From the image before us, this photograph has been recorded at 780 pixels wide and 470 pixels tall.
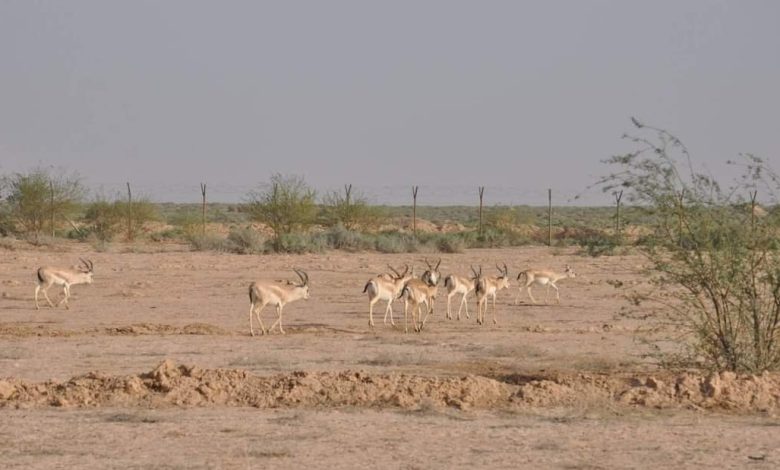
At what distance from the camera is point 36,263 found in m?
37.4

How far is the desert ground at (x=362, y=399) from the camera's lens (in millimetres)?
11516

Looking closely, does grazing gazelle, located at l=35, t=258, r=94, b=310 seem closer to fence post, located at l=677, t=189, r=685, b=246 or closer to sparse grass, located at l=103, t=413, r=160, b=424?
sparse grass, located at l=103, t=413, r=160, b=424

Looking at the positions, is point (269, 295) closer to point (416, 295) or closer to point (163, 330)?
point (163, 330)

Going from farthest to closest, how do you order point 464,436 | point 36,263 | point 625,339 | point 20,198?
point 20,198 → point 36,263 → point 625,339 → point 464,436

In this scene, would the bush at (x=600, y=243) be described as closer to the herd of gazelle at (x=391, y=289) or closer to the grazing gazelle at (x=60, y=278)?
the herd of gazelle at (x=391, y=289)

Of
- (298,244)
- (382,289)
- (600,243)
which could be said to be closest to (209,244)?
(298,244)

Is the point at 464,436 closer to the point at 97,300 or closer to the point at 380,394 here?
the point at 380,394

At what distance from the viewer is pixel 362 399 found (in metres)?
14.3

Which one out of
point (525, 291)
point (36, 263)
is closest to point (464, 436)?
point (525, 291)

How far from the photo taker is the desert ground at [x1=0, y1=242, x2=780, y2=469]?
453 inches

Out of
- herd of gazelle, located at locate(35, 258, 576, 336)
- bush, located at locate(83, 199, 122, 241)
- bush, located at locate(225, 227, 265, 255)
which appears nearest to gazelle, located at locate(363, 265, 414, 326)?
herd of gazelle, located at locate(35, 258, 576, 336)

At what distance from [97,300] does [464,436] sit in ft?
57.0

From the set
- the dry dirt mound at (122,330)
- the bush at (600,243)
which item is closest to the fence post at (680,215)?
the bush at (600,243)

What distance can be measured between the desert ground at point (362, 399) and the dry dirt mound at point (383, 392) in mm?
24
